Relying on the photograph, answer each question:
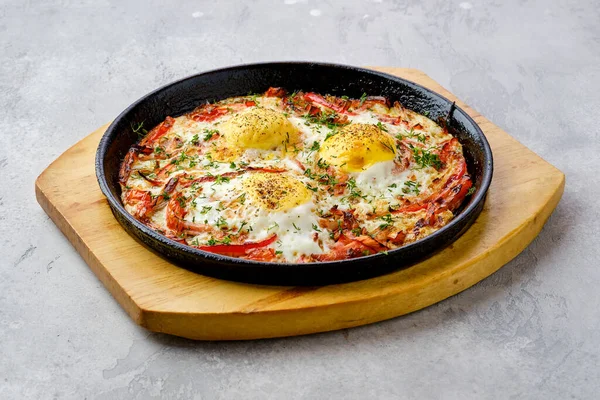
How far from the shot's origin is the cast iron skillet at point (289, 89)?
183 inches

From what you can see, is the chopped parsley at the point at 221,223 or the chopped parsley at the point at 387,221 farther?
the chopped parsley at the point at 387,221

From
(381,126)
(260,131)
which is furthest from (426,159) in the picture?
(260,131)

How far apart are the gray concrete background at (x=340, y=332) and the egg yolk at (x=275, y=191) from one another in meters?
0.89

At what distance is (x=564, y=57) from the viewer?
8.27 m

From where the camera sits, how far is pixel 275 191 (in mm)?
5078

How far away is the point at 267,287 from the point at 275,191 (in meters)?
0.70

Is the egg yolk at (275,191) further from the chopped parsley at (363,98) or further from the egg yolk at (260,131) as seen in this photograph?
the chopped parsley at (363,98)

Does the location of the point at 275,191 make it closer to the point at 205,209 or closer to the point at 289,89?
the point at 205,209

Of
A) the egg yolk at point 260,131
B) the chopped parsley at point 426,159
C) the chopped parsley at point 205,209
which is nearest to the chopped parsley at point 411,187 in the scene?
the chopped parsley at point 426,159

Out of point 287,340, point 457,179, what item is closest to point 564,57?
point 457,179

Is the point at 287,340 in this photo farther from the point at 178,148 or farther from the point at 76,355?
the point at 178,148

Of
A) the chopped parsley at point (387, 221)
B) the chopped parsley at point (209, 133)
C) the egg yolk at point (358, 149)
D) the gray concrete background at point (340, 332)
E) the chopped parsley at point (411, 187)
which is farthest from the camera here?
the chopped parsley at point (209, 133)

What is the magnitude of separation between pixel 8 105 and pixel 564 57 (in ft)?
18.8

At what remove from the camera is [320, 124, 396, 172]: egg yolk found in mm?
5605
